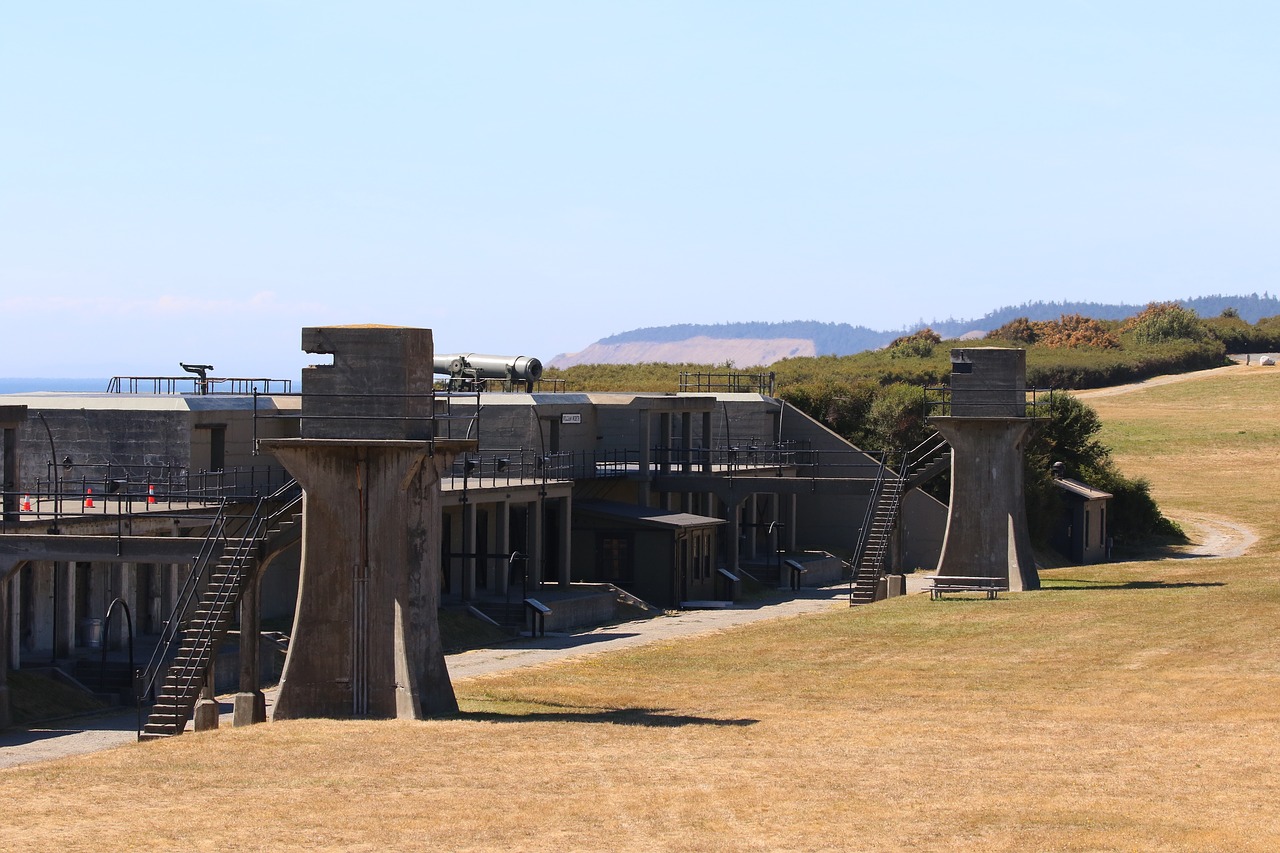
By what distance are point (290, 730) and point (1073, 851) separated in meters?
12.4

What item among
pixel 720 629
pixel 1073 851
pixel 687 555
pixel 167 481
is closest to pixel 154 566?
pixel 167 481

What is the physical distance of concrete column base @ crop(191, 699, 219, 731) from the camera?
2689 centimetres

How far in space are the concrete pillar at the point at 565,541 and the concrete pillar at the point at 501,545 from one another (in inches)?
75.5

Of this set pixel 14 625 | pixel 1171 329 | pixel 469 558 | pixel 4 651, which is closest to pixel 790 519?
pixel 469 558

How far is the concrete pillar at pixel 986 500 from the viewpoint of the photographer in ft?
155

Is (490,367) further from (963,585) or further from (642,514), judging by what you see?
(963,585)

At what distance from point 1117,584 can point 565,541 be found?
15271 mm

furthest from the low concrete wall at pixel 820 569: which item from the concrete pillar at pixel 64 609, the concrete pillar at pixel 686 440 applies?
the concrete pillar at pixel 64 609

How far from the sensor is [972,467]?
155ft

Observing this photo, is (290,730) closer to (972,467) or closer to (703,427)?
(972,467)

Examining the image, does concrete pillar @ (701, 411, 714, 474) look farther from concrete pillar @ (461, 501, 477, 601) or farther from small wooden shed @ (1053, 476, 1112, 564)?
small wooden shed @ (1053, 476, 1112, 564)

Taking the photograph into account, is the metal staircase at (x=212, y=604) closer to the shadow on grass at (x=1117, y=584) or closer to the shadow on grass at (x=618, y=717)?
the shadow on grass at (x=618, y=717)

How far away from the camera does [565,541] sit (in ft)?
158

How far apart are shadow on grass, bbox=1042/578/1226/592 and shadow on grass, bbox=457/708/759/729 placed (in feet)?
75.0
